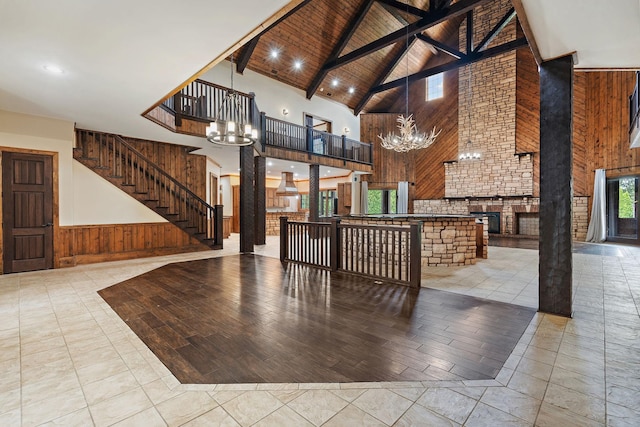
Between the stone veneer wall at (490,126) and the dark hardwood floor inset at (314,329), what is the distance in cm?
905

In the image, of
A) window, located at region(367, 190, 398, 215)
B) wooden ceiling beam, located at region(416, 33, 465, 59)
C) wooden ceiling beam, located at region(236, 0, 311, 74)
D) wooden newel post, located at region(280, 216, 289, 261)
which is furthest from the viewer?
window, located at region(367, 190, 398, 215)

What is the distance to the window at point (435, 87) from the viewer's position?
41.1 feet

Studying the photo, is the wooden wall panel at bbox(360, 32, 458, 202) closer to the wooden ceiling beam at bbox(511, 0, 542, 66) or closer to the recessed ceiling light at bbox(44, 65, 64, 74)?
the wooden ceiling beam at bbox(511, 0, 542, 66)

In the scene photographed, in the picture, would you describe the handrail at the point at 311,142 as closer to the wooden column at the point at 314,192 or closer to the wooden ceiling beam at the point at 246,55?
the wooden column at the point at 314,192

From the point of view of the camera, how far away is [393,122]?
13469 mm

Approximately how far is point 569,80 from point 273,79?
29.9 ft

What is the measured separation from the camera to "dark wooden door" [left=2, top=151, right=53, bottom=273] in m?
5.11

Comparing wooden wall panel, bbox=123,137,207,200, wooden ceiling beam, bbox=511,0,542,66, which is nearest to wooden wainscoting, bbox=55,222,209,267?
wooden wall panel, bbox=123,137,207,200

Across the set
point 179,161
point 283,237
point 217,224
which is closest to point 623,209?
point 283,237

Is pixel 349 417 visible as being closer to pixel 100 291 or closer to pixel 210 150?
pixel 100 291

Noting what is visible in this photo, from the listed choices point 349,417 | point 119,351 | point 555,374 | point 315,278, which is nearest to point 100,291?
point 119,351

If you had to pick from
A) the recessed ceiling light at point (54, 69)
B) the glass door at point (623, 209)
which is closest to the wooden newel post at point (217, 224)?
the recessed ceiling light at point (54, 69)

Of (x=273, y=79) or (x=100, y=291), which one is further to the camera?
(x=273, y=79)

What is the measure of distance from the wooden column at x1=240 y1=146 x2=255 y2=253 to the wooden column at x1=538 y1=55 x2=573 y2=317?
578cm
